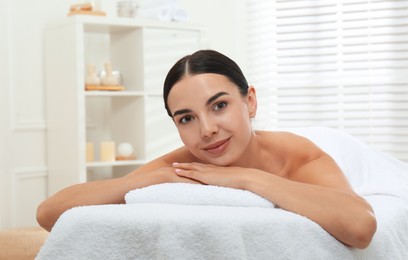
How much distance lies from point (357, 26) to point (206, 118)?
9.40 feet

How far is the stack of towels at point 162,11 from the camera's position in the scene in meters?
3.79

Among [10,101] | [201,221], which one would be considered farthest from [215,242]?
[10,101]

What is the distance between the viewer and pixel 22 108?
144 inches

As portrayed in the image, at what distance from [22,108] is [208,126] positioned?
237cm

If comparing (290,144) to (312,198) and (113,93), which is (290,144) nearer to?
(312,198)

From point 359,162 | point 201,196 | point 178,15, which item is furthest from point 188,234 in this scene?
point 178,15

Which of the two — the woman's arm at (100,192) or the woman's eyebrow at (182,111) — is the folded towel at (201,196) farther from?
the woman's eyebrow at (182,111)

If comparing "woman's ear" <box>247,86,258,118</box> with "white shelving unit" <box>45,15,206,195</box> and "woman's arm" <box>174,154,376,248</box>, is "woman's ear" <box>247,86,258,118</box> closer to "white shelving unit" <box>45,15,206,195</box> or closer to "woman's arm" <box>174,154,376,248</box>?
"woman's arm" <box>174,154,376,248</box>

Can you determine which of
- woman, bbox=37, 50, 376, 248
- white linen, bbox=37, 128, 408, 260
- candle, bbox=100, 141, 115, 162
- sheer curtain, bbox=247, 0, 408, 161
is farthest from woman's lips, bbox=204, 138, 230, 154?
sheer curtain, bbox=247, 0, 408, 161

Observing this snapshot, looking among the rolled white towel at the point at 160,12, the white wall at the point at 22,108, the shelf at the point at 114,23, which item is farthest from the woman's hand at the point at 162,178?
the rolled white towel at the point at 160,12

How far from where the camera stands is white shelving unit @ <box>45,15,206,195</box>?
11.5ft

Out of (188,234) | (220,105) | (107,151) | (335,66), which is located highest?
(335,66)

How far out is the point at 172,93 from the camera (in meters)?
1.57

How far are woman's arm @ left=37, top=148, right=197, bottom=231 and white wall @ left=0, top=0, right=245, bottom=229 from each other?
2.12 metres
